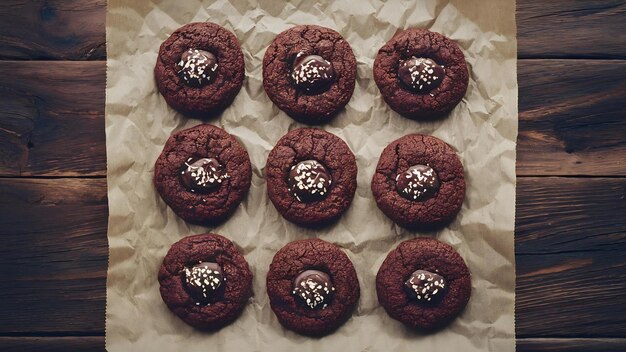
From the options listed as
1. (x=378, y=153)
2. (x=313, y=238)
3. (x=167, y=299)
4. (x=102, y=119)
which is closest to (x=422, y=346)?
(x=313, y=238)

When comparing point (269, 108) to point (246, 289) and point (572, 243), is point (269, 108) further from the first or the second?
point (572, 243)

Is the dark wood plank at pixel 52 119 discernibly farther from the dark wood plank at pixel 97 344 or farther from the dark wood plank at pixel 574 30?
the dark wood plank at pixel 574 30

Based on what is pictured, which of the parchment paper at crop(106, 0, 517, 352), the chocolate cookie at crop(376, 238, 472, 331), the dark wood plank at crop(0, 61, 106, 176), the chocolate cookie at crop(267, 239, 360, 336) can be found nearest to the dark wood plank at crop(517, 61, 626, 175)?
the parchment paper at crop(106, 0, 517, 352)

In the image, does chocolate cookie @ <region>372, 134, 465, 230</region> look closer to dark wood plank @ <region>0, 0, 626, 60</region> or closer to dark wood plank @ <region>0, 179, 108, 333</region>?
dark wood plank @ <region>0, 0, 626, 60</region>

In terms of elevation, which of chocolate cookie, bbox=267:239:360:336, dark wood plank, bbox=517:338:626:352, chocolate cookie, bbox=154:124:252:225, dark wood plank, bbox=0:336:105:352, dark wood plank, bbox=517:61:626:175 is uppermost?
dark wood plank, bbox=517:61:626:175

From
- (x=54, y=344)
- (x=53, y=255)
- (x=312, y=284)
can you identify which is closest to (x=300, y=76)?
(x=312, y=284)

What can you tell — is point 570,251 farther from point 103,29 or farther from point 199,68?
point 103,29
